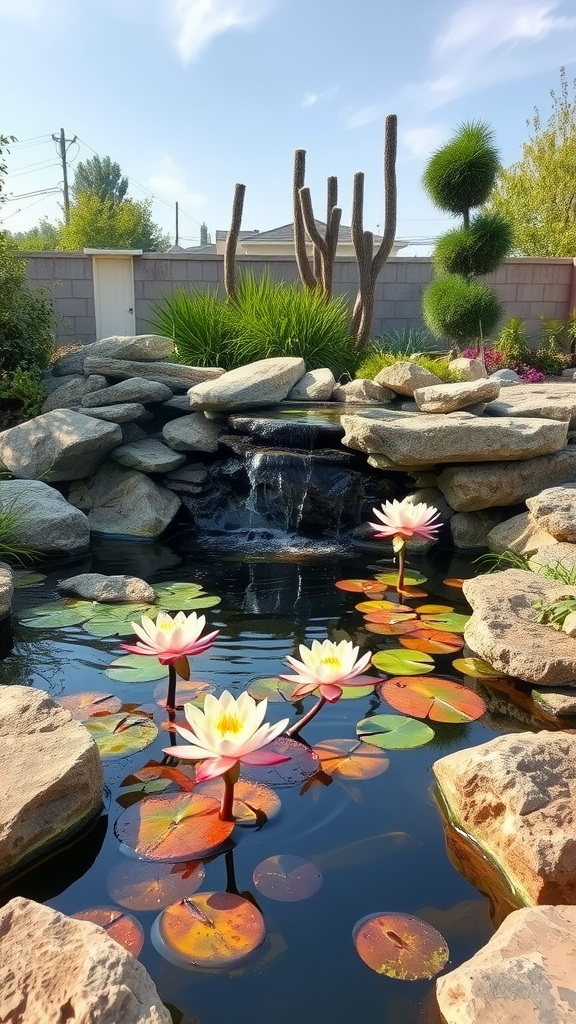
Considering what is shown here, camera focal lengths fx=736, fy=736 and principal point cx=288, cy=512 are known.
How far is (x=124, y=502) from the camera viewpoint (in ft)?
20.0

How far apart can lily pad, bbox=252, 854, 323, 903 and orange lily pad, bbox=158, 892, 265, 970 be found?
8 centimetres

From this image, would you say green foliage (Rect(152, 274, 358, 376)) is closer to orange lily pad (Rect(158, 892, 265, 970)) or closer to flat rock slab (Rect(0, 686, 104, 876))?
flat rock slab (Rect(0, 686, 104, 876))

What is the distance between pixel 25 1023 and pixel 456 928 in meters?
0.99

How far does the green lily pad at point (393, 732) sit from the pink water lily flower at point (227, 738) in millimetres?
822

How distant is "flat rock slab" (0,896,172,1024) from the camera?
4.07 ft

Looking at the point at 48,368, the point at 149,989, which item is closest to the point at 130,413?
the point at 48,368

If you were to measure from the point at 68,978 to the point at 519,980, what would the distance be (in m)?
→ 0.82

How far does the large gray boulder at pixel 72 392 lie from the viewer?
704 cm

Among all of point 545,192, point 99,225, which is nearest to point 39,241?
point 99,225

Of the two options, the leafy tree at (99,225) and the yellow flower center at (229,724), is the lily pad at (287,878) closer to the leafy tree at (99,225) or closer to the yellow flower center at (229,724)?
the yellow flower center at (229,724)

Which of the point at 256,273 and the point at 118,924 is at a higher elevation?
the point at 256,273

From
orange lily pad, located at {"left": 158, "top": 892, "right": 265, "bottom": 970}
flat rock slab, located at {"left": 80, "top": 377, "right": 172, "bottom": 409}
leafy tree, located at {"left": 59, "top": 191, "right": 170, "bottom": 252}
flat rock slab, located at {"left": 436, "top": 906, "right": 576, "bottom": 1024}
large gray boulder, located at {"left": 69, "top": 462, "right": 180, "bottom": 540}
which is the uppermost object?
leafy tree, located at {"left": 59, "top": 191, "right": 170, "bottom": 252}

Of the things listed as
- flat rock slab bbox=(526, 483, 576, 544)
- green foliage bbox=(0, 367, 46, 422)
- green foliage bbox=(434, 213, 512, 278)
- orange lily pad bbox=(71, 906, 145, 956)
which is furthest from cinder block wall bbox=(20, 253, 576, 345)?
orange lily pad bbox=(71, 906, 145, 956)

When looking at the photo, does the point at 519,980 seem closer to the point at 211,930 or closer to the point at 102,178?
the point at 211,930
